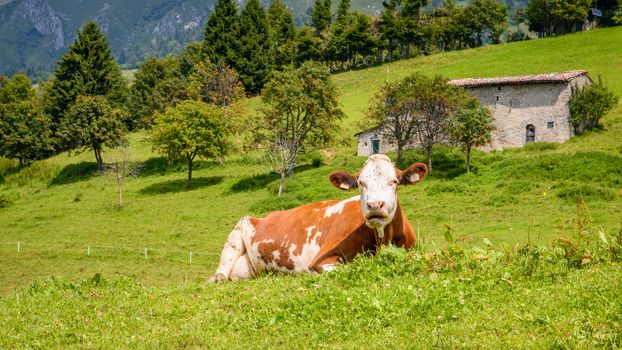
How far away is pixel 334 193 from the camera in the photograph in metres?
38.0

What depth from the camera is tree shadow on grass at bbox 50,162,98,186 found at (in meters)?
57.4

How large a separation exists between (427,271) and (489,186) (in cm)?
3134

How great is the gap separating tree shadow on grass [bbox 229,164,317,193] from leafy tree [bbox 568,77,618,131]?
73.3 feet

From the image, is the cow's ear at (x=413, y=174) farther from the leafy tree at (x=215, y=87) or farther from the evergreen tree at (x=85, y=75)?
the evergreen tree at (x=85, y=75)

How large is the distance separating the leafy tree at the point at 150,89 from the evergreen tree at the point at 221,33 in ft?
20.3

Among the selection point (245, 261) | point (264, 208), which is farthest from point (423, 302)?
point (264, 208)

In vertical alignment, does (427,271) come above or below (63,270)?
above

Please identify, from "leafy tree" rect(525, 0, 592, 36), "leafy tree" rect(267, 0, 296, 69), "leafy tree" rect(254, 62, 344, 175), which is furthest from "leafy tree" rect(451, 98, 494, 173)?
"leafy tree" rect(525, 0, 592, 36)

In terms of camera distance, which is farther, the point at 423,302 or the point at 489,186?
the point at 489,186

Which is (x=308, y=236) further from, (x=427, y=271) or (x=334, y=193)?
(x=334, y=193)

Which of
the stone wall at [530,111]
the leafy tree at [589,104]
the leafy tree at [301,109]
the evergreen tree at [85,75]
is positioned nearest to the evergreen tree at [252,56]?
the evergreen tree at [85,75]

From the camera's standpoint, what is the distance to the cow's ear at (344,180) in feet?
29.7

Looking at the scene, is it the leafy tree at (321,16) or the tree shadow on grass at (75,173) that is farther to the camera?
the leafy tree at (321,16)

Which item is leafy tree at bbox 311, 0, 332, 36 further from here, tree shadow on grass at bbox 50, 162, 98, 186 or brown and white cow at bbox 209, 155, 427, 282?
brown and white cow at bbox 209, 155, 427, 282
